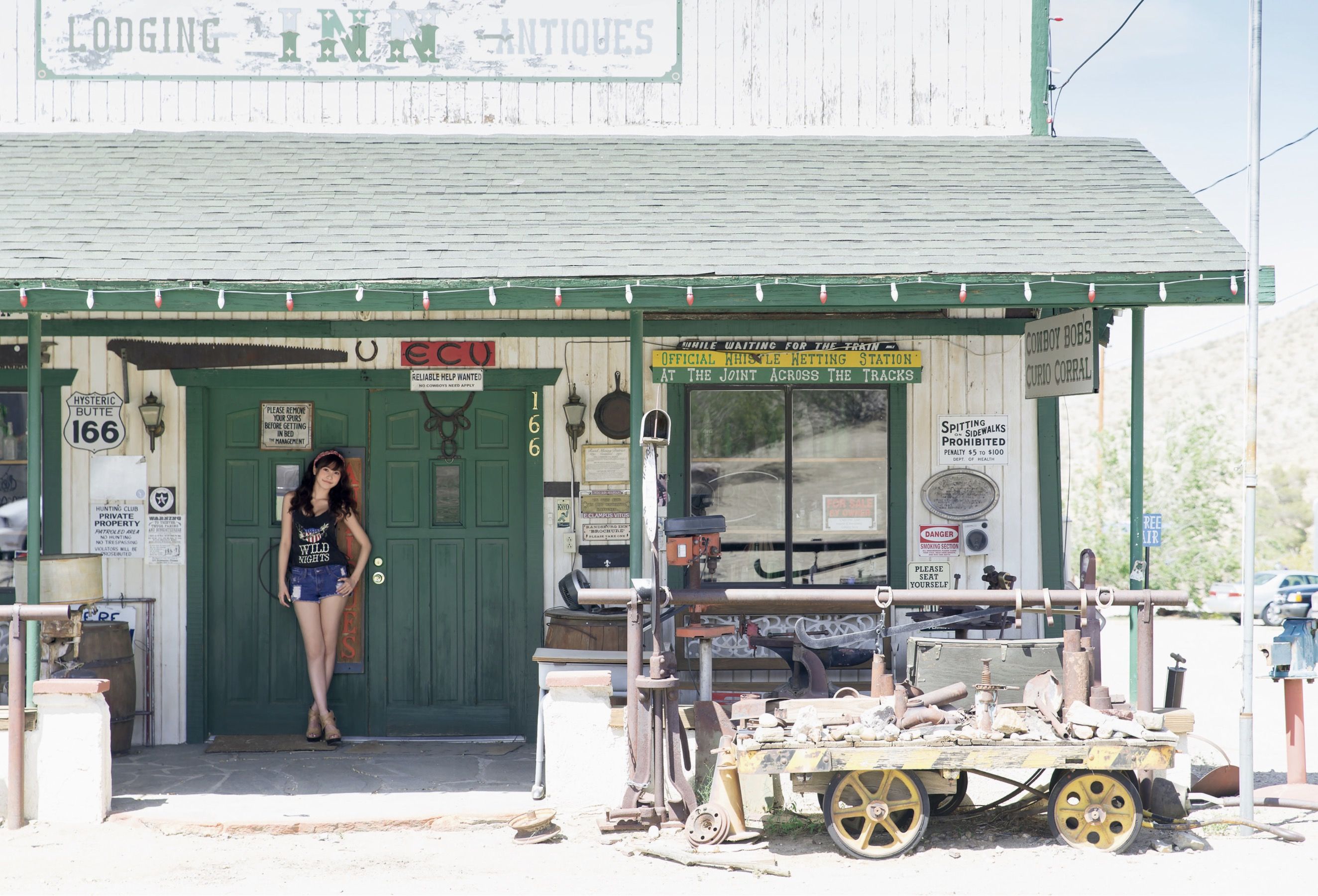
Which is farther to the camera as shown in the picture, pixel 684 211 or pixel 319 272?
pixel 684 211

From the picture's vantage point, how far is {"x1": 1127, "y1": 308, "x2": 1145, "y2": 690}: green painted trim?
6387mm

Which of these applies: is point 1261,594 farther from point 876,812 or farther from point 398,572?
point 876,812

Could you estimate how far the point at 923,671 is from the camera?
614 cm

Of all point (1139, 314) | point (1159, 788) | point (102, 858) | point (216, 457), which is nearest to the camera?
point (102, 858)

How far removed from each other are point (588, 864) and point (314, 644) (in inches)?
119

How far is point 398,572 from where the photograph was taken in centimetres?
802

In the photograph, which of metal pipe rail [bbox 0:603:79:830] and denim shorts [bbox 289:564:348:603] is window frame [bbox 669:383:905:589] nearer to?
denim shorts [bbox 289:564:348:603]

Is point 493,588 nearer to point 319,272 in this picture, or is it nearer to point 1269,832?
point 319,272

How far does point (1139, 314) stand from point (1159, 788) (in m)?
2.60

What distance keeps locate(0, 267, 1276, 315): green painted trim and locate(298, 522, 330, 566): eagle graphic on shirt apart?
1973 millimetres

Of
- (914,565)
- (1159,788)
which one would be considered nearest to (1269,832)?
(1159,788)

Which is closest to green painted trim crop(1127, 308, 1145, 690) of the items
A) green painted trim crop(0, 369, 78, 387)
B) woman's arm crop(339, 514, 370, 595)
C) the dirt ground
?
the dirt ground

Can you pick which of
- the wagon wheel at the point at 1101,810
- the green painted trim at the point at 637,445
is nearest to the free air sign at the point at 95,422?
the green painted trim at the point at 637,445

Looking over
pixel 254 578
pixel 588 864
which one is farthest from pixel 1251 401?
pixel 254 578
